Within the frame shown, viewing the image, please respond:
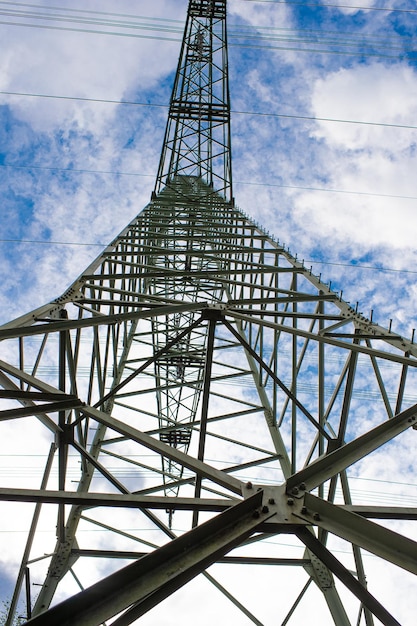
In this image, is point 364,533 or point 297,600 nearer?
point 364,533

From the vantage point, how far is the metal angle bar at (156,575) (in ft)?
9.50

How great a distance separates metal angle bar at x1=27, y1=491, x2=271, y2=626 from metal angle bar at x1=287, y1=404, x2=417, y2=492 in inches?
17.9

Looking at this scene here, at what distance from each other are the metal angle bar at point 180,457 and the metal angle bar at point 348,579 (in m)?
0.66

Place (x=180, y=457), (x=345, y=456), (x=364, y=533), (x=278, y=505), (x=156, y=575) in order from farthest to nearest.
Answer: (x=180, y=457)
(x=345, y=456)
(x=278, y=505)
(x=364, y=533)
(x=156, y=575)

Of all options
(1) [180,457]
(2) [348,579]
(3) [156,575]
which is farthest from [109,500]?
(2) [348,579]

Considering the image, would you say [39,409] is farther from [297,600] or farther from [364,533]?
[297,600]

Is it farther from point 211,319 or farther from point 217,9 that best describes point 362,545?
point 217,9

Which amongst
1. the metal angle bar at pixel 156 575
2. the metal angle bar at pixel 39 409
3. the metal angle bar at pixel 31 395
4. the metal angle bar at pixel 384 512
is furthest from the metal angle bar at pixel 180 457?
the metal angle bar at pixel 384 512

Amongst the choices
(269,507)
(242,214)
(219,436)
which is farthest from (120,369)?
(269,507)

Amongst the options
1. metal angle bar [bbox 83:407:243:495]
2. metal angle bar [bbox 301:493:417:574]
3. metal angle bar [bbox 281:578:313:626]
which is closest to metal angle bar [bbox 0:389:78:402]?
metal angle bar [bbox 83:407:243:495]

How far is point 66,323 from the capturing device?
5.54 metres

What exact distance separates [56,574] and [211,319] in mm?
3582

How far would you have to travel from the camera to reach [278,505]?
3.78 m

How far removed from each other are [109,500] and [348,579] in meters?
1.82
